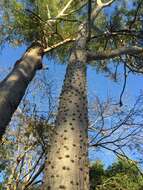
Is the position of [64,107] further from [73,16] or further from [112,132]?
[73,16]

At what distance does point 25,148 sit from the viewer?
32.9ft

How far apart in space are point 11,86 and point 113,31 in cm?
289

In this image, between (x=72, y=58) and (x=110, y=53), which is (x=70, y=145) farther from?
(x=110, y=53)

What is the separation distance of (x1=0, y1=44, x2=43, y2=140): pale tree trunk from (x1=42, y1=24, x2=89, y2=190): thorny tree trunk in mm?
771

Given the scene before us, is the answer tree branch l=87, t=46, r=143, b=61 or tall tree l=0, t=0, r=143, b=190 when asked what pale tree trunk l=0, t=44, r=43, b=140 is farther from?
tree branch l=87, t=46, r=143, b=61

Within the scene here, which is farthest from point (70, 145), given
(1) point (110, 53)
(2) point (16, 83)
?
(1) point (110, 53)

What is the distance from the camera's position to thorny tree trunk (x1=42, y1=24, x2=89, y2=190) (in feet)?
10.2

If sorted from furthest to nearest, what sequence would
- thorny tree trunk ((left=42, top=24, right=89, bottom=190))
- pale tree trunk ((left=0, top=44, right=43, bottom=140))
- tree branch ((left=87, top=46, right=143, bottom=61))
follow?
1. tree branch ((left=87, top=46, right=143, bottom=61))
2. pale tree trunk ((left=0, top=44, right=43, bottom=140))
3. thorny tree trunk ((left=42, top=24, right=89, bottom=190))

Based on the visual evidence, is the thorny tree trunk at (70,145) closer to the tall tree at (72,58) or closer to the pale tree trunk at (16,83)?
the tall tree at (72,58)

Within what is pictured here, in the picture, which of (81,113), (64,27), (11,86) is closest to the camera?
(81,113)

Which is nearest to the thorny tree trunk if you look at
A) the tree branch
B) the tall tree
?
the tall tree

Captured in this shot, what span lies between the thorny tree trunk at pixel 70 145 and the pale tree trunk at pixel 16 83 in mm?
771

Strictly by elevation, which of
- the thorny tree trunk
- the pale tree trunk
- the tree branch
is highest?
the tree branch

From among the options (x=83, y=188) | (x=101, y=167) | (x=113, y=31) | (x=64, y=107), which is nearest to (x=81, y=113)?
(x=64, y=107)
